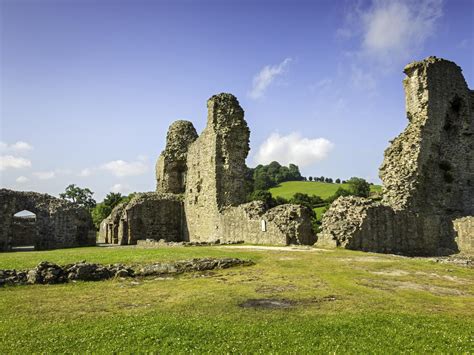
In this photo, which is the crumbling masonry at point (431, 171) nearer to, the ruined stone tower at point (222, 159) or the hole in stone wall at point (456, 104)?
the hole in stone wall at point (456, 104)

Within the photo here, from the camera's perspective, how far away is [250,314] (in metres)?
7.50

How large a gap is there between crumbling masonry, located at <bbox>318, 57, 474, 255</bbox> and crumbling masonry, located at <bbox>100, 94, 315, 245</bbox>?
3852mm

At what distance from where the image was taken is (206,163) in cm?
2883

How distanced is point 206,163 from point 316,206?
4044cm

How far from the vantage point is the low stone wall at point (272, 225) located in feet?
65.8

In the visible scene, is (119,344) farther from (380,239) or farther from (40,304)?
(380,239)

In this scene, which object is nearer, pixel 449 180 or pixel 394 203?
pixel 394 203

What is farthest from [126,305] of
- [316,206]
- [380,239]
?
[316,206]

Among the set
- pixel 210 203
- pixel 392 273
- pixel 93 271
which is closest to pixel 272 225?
pixel 210 203

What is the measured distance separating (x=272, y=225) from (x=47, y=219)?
15.6m

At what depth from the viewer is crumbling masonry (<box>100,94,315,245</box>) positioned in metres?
21.2

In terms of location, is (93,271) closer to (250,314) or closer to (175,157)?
(250,314)

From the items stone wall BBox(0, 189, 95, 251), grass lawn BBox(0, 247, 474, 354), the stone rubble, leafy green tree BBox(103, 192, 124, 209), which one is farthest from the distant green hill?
grass lawn BBox(0, 247, 474, 354)

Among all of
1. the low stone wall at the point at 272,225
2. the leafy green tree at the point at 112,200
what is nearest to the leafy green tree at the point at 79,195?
the leafy green tree at the point at 112,200
